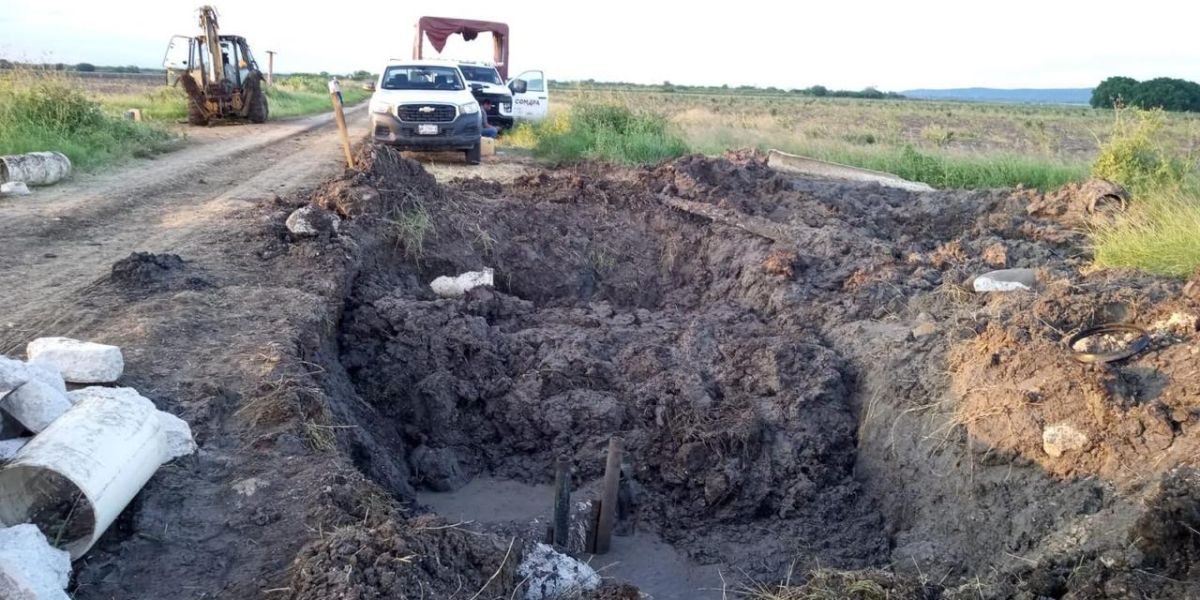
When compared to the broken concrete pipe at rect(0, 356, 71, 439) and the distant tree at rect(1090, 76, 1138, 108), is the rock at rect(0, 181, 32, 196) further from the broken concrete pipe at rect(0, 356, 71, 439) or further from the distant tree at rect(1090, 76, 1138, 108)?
the distant tree at rect(1090, 76, 1138, 108)

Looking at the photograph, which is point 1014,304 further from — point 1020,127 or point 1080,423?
point 1020,127

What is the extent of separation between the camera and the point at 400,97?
13711 millimetres

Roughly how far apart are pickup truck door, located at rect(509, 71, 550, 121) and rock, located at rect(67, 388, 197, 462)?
16.3 metres

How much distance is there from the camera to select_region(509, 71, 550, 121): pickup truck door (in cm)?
1980

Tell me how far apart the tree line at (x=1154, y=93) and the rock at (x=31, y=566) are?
2362 inches

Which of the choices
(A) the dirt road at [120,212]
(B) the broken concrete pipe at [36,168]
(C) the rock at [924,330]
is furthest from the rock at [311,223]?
(C) the rock at [924,330]

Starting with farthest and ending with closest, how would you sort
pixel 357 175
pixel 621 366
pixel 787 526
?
1. pixel 357 175
2. pixel 621 366
3. pixel 787 526

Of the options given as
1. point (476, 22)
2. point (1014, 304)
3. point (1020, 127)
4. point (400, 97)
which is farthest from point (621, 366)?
point (1020, 127)

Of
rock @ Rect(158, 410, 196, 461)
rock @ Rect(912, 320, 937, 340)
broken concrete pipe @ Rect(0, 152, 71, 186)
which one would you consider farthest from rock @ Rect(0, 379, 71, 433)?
broken concrete pipe @ Rect(0, 152, 71, 186)

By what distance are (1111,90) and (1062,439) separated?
6828 cm

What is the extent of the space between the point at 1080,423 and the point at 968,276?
9.03ft

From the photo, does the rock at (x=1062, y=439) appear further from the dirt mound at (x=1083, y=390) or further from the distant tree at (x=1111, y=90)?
the distant tree at (x=1111, y=90)

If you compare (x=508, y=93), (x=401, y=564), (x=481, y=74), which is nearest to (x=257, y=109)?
(x=481, y=74)

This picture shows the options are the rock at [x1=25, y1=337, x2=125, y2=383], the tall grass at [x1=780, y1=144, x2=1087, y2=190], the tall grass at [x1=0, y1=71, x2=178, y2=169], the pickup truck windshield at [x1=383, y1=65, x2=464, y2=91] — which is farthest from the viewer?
the pickup truck windshield at [x1=383, y1=65, x2=464, y2=91]
